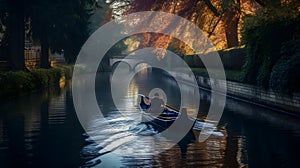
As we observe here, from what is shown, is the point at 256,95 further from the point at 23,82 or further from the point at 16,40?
the point at 16,40

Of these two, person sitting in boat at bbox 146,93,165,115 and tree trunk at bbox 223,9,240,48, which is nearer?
person sitting in boat at bbox 146,93,165,115

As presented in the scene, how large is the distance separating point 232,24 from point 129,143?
86.4 ft

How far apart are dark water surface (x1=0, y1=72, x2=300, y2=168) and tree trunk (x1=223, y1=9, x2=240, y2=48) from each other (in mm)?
16175

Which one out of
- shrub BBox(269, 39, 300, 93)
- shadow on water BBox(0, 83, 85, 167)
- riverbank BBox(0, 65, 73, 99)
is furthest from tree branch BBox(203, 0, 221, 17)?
shadow on water BBox(0, 83, 85, 167)

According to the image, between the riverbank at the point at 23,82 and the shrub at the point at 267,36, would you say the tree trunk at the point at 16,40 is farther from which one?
the shrub at the point at 267,36

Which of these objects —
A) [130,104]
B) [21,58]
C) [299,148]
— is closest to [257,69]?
[130,104]

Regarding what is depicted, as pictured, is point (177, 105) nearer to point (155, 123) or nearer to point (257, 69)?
point (257, 69)

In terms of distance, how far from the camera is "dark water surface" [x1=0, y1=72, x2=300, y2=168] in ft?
37.9

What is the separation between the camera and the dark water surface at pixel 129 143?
11555mm

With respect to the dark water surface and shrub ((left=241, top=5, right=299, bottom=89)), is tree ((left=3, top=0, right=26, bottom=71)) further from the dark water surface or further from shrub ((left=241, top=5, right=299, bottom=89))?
shrub ((left=241, top=5, right=299, bottom=89))

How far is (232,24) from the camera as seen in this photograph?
1510 inches

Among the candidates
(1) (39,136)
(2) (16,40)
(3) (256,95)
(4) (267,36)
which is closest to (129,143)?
(1) (39,136)

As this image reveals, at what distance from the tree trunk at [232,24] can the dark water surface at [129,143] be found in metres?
→ 16.2

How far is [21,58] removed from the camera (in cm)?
3784
